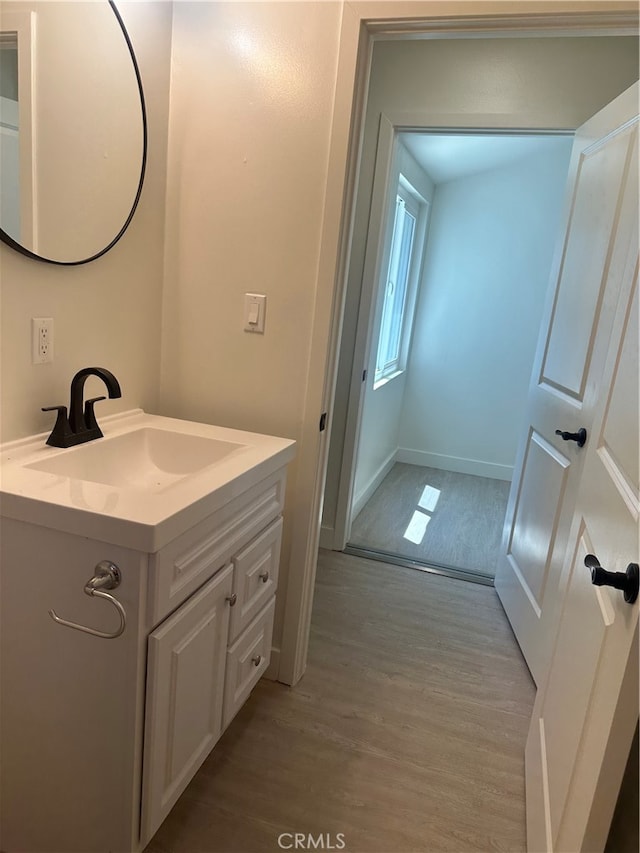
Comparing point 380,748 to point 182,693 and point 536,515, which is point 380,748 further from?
point 536,515

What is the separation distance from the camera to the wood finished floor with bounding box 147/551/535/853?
56.7 inches

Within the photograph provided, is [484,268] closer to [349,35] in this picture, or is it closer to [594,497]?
[349,35]

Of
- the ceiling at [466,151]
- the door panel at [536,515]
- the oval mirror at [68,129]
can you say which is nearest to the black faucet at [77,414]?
the oval mirror at [68,129]

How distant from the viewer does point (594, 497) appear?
1266 millimetres

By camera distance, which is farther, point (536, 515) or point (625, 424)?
point (536, 515)

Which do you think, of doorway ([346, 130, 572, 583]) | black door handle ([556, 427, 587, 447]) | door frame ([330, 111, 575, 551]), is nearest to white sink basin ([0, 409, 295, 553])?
black door handle ([556, 427, 587, 447])

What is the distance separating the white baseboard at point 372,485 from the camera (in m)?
3.43

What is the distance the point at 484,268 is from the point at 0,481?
12.7 ft

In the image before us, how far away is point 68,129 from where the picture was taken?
1.32 metres

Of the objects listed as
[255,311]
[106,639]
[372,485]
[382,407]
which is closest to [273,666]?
[106,639]

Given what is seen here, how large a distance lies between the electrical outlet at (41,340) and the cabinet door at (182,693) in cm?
68

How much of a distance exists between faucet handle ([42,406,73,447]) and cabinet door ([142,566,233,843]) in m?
0.51

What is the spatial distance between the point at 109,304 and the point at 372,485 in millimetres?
2568

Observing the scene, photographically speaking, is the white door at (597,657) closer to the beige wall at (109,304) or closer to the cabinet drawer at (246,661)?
the cabinet drawer at (246,661)
